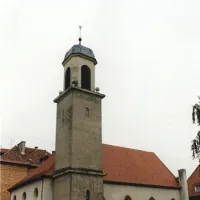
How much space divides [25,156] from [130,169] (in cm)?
1506

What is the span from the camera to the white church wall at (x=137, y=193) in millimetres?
30587

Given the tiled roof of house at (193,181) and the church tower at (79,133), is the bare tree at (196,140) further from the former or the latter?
the tiled roof of house at (193,181)

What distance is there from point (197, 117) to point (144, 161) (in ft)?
54.6

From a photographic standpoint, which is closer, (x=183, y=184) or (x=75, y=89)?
A: (x=75, y=89)

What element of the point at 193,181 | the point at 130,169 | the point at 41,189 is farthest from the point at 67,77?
the point at 193,181

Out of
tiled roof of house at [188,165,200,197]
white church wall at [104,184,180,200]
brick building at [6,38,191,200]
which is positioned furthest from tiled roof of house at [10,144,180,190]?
tiled roof of house at [188,165,200,197]

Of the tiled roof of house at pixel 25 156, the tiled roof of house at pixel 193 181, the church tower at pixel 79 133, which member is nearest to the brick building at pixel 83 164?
the church tower at pixel 79 133

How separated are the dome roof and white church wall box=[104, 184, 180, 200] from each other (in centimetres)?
1199

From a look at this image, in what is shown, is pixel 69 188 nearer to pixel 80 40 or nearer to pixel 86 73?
pixel 86 73

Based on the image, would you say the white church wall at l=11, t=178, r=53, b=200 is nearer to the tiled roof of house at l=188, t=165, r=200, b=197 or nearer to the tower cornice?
the tower cornice

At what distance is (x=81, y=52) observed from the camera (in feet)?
101

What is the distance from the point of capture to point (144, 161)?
38.2m

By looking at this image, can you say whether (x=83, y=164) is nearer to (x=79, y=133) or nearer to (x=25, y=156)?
(x=79, y=133)

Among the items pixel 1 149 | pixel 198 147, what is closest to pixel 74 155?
pixel 198 147
